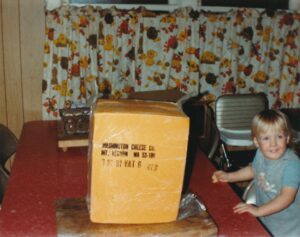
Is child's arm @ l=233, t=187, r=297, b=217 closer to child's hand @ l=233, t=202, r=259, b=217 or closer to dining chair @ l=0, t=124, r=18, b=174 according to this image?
child's hand @ l=233, t=202, r=259, b=217

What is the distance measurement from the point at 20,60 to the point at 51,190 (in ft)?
5.26

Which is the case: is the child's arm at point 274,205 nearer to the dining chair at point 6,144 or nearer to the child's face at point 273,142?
the child's face at point 273,142

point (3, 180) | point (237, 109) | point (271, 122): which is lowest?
point (3, 180)

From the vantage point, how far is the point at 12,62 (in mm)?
2730

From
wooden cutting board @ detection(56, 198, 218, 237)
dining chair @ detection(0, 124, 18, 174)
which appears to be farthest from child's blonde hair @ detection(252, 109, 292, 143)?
dining chair @ detection(0, 124, 18, 174)

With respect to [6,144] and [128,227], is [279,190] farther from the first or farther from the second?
[6,144]

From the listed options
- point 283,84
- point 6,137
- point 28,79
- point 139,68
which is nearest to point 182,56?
point 139,68

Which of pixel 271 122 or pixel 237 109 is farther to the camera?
pixel 237 109

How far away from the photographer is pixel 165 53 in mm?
2838

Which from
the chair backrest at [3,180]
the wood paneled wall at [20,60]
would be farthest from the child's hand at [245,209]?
the wood paneled wall at [20,60]

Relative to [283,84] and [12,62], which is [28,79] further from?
[283,84]

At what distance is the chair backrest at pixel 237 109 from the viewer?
8.39 feet

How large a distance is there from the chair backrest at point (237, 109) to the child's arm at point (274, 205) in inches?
48.6

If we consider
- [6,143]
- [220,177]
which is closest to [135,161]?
[220,177]
